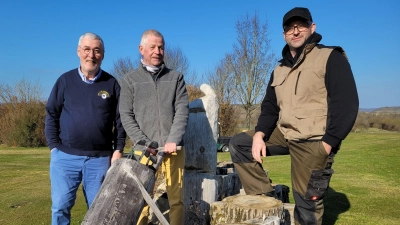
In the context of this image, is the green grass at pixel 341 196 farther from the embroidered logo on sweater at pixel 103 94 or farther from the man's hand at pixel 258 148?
the embroidered logo on sweater at pixel 103 94

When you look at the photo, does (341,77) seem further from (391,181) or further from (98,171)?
(391,181)

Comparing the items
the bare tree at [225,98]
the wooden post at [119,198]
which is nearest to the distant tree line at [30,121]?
the bare tree at [225,98]

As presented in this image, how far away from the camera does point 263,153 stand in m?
3.56

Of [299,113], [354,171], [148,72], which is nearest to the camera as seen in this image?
[299,113]

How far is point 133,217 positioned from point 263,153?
4.74 ft

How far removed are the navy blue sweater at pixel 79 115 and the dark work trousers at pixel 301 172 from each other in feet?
4.52

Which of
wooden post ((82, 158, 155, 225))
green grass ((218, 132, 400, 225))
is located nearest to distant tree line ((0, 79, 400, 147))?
green grass ((218, 132, 400, 225))

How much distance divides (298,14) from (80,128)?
2.29 meters

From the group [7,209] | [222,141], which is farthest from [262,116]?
[222,141]

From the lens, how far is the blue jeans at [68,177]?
3350 millimetres

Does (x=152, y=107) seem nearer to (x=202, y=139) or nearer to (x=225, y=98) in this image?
(x=202, y=139)

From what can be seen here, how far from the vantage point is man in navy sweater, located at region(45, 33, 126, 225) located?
133 inches

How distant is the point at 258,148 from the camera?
353 cm

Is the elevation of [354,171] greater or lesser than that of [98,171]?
lesser
